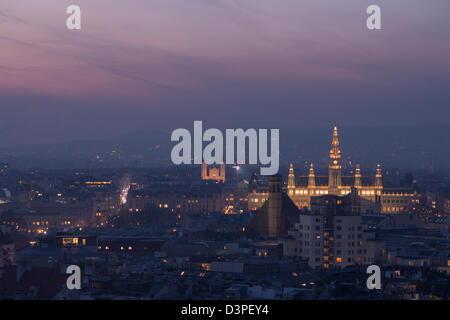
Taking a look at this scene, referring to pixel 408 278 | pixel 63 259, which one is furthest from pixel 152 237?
pixel 408 278

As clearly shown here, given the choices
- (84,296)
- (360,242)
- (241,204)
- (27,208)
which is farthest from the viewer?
(241,204)

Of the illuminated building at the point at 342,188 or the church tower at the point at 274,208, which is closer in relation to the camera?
the church tower at the point at 274,208

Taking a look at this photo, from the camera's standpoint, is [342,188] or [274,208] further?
[342,188]

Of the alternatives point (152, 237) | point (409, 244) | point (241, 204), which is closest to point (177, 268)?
point (409, 244)

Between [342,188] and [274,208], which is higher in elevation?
[342,188]

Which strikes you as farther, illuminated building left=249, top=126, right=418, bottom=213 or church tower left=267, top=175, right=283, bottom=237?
illuminated building left=249, top=126, right=418, bottom=213

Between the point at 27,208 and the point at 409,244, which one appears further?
the point at 27,208
